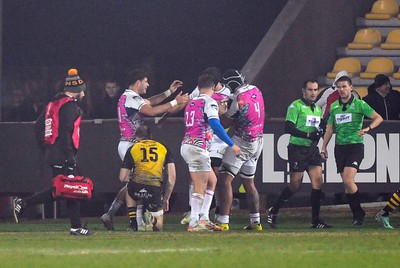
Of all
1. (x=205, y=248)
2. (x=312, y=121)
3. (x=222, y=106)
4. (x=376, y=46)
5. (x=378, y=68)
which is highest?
(x=376, y=46)

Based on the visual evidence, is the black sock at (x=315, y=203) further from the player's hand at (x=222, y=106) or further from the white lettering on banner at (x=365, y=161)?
the white lettering on banner at (x=365, y=161)

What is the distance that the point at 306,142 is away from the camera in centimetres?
1880

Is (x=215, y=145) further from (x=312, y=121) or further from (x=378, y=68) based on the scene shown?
(x=378, y=68)

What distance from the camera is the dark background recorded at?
2533cm

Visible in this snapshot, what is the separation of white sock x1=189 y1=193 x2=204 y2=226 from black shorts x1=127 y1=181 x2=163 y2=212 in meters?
0.53

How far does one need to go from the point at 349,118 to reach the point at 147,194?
291 centimetres

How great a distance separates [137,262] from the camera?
A: 42.1ft

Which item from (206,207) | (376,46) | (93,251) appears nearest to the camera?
(93,251)

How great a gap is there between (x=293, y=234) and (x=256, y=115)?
7.45ft

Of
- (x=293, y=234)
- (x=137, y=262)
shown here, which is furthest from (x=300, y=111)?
(x=137, y=262)

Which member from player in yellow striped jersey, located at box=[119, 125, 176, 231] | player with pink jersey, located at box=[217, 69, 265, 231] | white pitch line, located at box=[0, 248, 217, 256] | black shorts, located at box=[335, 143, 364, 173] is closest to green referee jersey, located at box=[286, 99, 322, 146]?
player with pink jersey, located at box=[217, 69, 265, 231]

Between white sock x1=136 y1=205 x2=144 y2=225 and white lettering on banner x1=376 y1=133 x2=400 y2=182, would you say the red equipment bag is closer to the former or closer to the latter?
white sock x1=136 y1=205 x2=144 y2=225

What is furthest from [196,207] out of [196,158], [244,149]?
[244,149]

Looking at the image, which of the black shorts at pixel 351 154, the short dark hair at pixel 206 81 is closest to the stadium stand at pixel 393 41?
the black shorts at pixel 351 154
